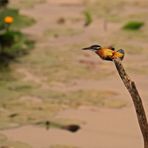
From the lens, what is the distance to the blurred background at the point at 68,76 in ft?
10.4

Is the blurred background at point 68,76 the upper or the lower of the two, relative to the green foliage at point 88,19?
lower

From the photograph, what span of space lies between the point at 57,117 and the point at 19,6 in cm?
345

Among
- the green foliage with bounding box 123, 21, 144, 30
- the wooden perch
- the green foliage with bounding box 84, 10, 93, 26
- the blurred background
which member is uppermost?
the green foliage with bounding box 84, 10, 93, 26

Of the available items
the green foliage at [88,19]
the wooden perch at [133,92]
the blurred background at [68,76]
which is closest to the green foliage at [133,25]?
the blurred background at [68,76]

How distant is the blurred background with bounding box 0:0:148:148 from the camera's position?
10.4 ft

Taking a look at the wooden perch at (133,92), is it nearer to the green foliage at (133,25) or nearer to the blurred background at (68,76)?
the blurred background at (68,76)

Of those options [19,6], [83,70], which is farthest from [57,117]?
[19,6]

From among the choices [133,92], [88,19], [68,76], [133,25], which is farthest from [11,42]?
[133,92]

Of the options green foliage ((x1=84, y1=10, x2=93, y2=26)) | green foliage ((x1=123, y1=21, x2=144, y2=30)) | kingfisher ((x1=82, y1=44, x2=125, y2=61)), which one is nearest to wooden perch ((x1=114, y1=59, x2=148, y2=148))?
kingfisher ((x1=82, y1=44, x2=125, y2=61))

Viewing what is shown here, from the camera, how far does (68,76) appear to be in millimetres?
4230

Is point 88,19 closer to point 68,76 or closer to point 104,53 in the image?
point 68,76

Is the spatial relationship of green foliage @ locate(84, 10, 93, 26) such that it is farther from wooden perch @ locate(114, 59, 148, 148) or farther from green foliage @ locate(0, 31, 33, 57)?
wooden perch @ locate(114, 59, 148, 148)

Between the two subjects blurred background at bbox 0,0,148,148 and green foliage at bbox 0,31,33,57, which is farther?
green foliage at bbox 0,31,33,57

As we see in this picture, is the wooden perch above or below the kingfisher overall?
below
